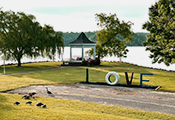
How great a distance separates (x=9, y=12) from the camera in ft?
117

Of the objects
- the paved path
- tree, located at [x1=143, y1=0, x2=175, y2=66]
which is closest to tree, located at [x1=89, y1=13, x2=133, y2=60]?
tree, located at [x1=143, y1=0, x2=175, y2=66]

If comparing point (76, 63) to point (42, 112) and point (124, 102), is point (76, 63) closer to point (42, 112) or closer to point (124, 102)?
point (124, 102)

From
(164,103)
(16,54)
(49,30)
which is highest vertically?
(49,30)

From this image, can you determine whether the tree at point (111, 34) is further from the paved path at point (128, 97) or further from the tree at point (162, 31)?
the paved path at point (128, 97)

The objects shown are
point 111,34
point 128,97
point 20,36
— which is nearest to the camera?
point 128,97

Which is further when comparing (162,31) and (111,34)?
(111,34)

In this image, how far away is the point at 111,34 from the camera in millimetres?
45719

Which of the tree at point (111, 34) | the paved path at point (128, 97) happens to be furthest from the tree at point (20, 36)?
the paved path at point (128, 97)

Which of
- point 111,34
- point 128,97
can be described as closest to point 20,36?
point 111,34

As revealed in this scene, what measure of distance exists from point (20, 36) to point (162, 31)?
21.3 m

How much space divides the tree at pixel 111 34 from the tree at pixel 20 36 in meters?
13.1

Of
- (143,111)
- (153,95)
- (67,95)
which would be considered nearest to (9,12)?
(67,95)

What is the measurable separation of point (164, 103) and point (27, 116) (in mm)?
6999

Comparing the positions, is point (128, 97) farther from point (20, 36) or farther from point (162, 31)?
point (20, 36)
